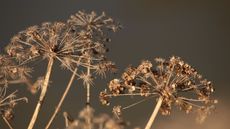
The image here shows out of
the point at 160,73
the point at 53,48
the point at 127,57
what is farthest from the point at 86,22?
the point at 127,57

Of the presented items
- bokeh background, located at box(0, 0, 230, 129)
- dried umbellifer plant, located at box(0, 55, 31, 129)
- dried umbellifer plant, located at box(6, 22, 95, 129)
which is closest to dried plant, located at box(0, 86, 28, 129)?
dried umbellifer plant, located at box(0, 55, 31, 129)

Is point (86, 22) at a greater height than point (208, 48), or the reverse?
point (208, 48)

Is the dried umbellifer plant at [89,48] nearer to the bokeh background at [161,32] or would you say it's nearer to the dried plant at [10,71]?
the dried plant at [10,71]

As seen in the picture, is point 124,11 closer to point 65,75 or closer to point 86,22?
point 65,75

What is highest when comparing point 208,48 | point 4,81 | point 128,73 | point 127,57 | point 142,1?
point 142,1

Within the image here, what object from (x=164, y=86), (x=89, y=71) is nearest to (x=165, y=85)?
(x=164, y=86)

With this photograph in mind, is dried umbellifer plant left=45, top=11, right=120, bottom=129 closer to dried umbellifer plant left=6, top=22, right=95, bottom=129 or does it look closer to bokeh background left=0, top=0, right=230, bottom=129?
dried umbellifer plant left=6, top=22, right=95, bottom=129

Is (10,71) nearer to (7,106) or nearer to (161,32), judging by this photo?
(7,106)
